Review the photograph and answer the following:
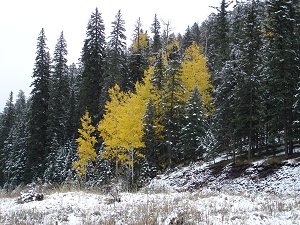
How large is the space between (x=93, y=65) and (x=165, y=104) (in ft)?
58.4

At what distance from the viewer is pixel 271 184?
21359 mm

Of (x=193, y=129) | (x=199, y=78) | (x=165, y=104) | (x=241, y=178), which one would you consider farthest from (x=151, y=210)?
(x=199, y=78)

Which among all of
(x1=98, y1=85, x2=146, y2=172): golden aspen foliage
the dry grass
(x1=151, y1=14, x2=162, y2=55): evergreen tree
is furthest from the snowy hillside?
(x1=151, y1=14, x2=162, y2=55): evergreen tree

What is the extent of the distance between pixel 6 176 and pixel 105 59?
27.6m

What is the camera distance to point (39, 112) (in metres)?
46.7

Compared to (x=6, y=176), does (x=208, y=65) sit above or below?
above

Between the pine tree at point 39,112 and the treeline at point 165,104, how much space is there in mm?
140

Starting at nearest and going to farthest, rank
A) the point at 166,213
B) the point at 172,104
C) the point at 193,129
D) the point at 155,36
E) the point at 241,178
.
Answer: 1. the point at 166,213
2. the point at 241,178
3. the point at 193,129
4. the point at 172,104
5. the point at 155,36

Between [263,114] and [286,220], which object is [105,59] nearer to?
[263,114]

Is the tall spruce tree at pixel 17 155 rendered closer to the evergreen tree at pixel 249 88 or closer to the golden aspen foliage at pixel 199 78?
the golden aspen foliage at pixel 199 78

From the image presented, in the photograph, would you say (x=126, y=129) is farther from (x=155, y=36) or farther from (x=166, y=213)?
(x=155, y=36)

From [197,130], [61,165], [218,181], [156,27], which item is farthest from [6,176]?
[218,181]

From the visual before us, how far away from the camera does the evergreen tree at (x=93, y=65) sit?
152 feet

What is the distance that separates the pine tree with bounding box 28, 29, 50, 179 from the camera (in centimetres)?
4581
